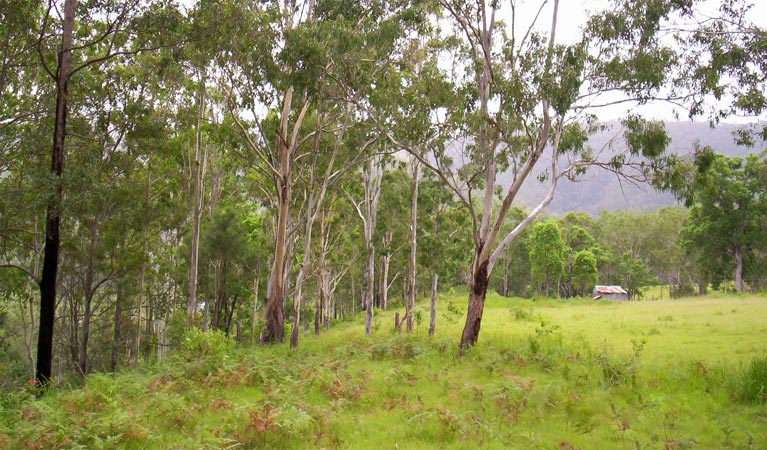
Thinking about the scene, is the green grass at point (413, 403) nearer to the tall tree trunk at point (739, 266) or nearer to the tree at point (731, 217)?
the tree at point (731, 217)

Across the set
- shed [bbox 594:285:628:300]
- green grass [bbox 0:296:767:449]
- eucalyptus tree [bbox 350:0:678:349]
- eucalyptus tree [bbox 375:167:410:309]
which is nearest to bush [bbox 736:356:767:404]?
green grass [bbox 0:296:767:449]

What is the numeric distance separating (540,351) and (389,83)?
8.13m

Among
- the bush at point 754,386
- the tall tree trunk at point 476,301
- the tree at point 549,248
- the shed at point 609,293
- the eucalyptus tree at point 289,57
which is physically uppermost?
the eucalyptus tree at point 289,57

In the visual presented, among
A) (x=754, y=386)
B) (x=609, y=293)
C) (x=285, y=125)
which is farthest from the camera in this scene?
(x=609, y=293)

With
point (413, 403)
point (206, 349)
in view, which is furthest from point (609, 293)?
point (413, 403)

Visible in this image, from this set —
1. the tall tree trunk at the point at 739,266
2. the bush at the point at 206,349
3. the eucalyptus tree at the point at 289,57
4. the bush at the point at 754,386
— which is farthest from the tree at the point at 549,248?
the bush at the point at 206,349

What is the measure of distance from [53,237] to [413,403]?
28.0 feet

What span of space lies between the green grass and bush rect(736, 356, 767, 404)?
0.08ft

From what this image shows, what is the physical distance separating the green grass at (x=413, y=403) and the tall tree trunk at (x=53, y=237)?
1824 mm

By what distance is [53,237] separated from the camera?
1112cm

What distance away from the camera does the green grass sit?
6652 mm

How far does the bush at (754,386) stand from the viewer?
831 centimetres

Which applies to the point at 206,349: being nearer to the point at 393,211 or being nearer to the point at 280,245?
the point at 280,245

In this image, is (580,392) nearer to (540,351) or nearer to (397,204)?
(540,351)
